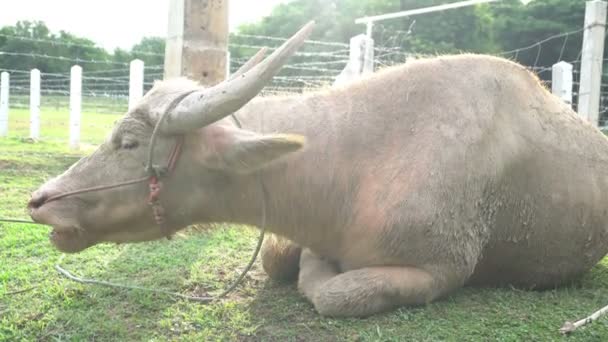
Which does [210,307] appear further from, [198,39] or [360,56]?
[360,56]

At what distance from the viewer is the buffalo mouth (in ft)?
10.8

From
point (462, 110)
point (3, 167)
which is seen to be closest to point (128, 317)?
point (462, 110)

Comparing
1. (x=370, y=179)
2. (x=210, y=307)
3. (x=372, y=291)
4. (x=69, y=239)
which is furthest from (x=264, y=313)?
(x=69, y=239)

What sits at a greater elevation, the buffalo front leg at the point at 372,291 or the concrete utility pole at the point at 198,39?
the concrete utility pole at the point at 198,39

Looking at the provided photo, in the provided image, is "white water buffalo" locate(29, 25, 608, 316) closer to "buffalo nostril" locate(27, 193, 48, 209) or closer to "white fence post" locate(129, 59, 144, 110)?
"buffalo nostril" locate(27, 193, 48, 209)

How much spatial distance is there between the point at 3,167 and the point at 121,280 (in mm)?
6140

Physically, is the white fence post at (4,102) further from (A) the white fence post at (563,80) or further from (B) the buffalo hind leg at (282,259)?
(B) the buffalo hind leg at (282,259)

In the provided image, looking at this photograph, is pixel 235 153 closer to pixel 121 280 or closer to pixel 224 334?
pixel 224 334

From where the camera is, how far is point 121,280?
3.90 meters

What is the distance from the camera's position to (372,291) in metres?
3.19

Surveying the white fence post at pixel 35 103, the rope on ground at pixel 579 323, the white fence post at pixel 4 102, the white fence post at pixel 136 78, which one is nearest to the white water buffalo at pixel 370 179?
the rope on ground at pixel 579 323

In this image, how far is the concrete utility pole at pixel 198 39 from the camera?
15.9 feet

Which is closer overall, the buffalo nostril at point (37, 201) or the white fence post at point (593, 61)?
the buffalo nostril at point (37, 201)

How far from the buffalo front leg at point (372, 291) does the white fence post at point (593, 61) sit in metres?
4.69
